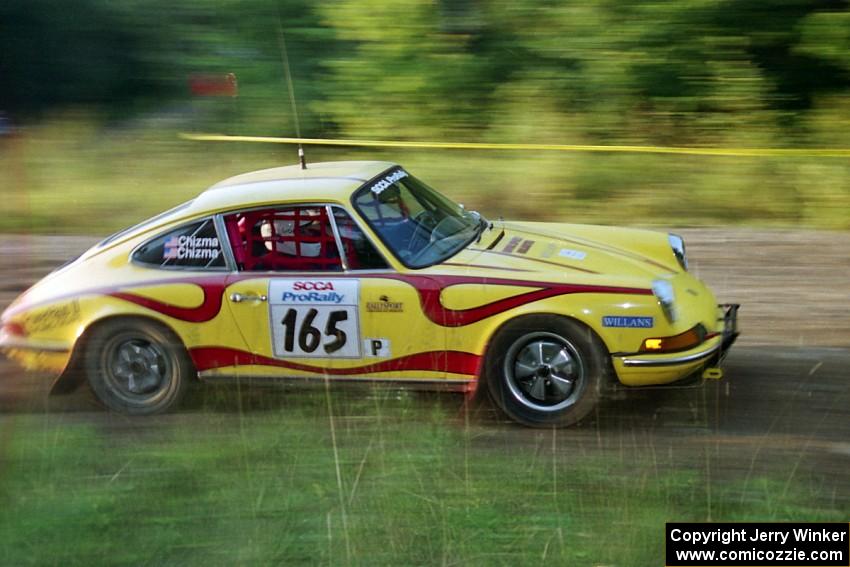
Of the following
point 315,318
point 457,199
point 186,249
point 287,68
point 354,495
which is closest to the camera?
point 354,495

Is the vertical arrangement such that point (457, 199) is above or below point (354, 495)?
above

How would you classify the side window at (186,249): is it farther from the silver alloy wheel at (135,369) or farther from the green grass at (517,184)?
the green grass at (517,184)

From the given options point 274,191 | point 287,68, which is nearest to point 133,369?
point 274,191

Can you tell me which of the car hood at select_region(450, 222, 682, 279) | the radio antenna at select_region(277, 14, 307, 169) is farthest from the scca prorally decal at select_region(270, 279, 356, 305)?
the radio antenna at select_region(277, 14, 307, 169)

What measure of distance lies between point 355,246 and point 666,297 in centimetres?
163

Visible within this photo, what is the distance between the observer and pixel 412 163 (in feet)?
37.5

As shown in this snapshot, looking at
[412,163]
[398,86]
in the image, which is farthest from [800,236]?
[398,86]

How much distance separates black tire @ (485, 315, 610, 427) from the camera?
5.05 metres

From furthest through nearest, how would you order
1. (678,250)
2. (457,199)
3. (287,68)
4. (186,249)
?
(287,68), (457,199), (678,250), (186,249)

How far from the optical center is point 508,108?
1209 centimetres

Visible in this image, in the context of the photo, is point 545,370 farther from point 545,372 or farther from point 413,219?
point 413,219

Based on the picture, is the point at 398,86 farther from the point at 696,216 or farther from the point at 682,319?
the point at 682,319

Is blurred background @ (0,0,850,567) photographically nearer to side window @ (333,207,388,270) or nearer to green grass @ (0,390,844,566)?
green grass @ (0,390,844,566)

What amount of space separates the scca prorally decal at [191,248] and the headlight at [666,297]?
233 centimetres
